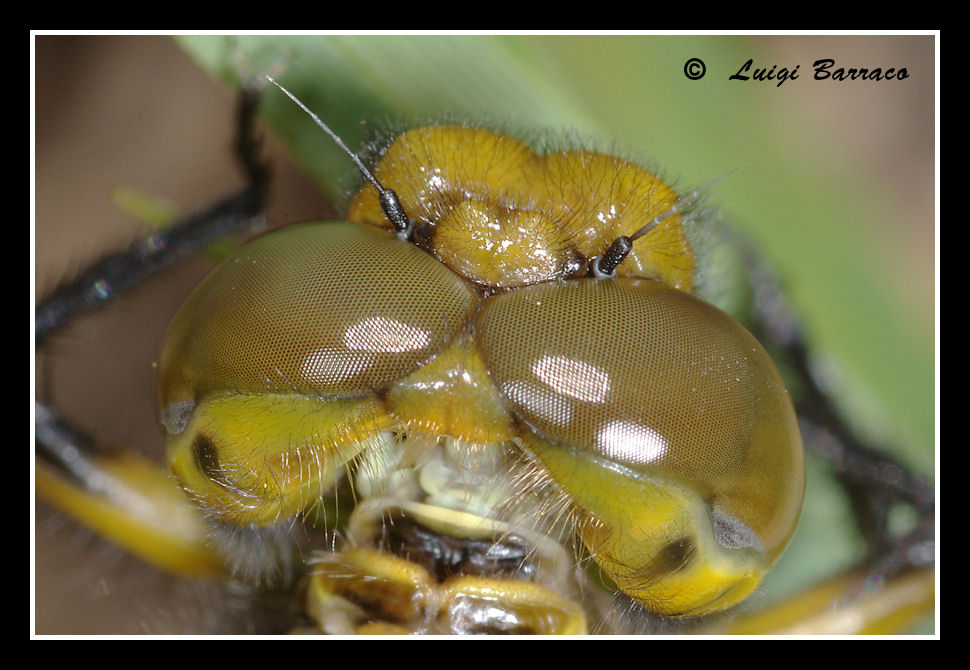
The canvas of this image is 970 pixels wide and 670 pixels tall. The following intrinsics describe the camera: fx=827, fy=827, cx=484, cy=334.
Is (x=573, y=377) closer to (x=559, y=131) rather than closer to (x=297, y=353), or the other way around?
(x=297, y=353)

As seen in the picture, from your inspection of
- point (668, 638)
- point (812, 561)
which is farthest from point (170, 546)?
point (812, 561)

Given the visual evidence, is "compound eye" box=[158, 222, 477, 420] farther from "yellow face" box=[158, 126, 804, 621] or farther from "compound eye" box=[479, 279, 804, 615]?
"compound eye" box=[479, 279, 804, 615]

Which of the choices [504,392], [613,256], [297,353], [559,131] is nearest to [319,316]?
[297,353]

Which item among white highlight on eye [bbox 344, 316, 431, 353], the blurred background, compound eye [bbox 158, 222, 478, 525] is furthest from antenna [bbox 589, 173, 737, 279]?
the blurred background

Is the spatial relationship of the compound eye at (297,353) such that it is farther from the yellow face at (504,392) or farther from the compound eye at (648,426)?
the compound eye at (648,426)

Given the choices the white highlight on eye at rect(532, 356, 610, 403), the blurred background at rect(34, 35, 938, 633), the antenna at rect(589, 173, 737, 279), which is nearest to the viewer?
the white highlight on eye at rect(532, 356, 610, 403)

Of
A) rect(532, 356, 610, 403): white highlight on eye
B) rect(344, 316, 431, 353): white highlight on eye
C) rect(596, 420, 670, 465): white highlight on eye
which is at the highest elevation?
rect(344, 316, 431, 353): white highlight on eye
